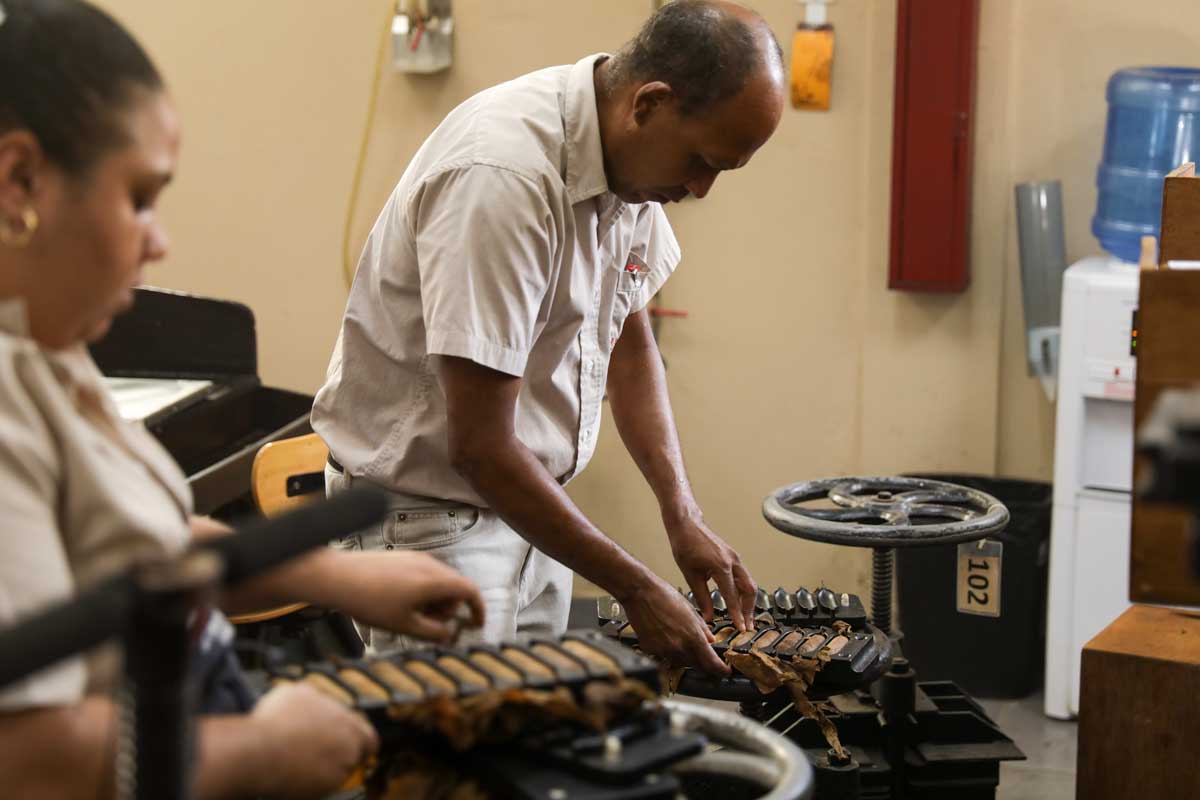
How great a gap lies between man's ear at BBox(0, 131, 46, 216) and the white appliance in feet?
9.47

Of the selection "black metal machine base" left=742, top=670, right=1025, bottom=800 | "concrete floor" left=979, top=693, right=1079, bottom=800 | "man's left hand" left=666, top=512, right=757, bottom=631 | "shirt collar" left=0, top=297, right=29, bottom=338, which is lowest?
"concrete floor" left=979, top=693, right=1079, bottom=800

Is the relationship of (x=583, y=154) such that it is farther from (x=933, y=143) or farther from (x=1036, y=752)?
(x=1036, y=752)

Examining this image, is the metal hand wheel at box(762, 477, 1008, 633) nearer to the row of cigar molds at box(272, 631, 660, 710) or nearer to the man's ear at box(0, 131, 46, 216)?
the row of cigar molds at box(272, 631, 660, 710)

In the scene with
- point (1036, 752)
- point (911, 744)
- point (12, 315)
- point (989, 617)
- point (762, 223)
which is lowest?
point (1036, 752)

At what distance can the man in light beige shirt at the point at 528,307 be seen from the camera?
1.79 m

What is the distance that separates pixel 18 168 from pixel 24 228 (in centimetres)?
4

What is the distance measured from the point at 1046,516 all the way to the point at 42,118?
3.16 meters

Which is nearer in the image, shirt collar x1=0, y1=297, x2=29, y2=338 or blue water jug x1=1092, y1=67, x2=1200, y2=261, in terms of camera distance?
shirt collar x1=0, y1=297, x2=29, y2=338

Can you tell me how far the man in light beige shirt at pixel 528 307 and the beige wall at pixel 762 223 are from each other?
6.18 ft

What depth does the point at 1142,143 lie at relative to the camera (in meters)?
3.51

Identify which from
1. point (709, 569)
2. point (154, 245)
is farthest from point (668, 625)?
point (154, 245)

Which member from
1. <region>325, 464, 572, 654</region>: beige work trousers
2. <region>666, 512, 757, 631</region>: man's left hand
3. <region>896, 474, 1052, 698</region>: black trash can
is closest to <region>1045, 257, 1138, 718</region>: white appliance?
<region>896, 474, 1052, 698</region>: black trash can

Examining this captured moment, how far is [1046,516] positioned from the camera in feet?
11.9

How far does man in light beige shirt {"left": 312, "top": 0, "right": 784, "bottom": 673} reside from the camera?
179 centimetres
